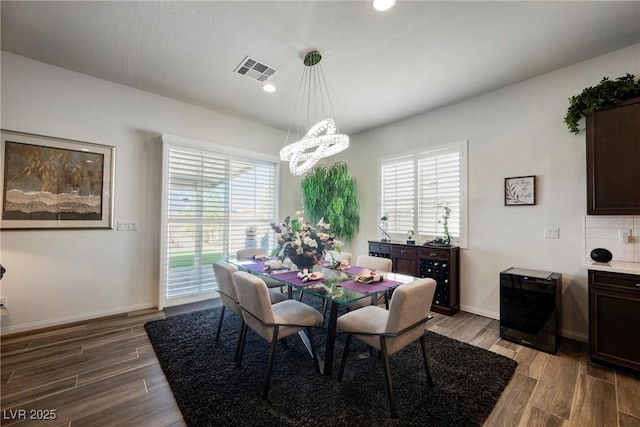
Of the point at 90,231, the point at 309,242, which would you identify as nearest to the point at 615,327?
the point at 309,242

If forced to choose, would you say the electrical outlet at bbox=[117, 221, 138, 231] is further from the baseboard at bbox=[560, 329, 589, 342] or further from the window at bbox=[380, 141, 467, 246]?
the baseboard at bbox=[560, 329, 589, 342]

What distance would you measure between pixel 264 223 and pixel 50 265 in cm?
275

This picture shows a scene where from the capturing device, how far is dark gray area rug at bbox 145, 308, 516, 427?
5.46ft

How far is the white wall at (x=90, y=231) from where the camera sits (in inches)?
108

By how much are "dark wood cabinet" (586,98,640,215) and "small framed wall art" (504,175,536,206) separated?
0.56 meters

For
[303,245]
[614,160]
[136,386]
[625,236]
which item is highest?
[614,160]

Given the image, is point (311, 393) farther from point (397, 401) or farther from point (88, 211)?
point (88, 211)

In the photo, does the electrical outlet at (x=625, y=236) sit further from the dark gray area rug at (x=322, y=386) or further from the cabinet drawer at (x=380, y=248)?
the cabinet drawer at (x=380, y=248)

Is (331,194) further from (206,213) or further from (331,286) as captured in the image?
(331,286)

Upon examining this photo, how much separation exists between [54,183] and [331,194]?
373 centimetres

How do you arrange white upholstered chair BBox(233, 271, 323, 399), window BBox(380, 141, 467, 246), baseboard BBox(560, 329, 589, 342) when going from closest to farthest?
white upholstered chair BBox(233, 271, 323, 399)
baseboard BBox(560, 329, 589, 342)
window BBox(380, 141, 467, 246)

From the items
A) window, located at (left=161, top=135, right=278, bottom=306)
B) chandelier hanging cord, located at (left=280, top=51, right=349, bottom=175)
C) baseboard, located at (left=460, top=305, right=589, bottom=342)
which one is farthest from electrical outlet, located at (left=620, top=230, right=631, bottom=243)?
window, located at (left=161, top=135, right=278, bottom=306)

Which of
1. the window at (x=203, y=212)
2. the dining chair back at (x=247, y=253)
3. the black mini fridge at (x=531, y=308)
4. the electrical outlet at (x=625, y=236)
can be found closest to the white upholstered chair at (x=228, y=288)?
the dining chair back at (x=247, y=253)

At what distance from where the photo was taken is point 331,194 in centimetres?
476
